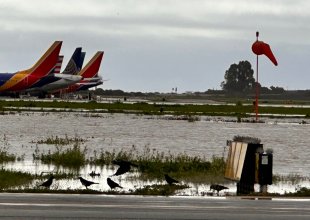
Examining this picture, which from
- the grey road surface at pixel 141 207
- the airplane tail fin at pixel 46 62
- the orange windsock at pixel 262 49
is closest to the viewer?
the grey road surface at pixel 141 207

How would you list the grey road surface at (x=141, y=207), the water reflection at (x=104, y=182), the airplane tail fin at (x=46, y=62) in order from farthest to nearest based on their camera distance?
the airplane tail fin at (x=46, y=62)
the water reflection at (x=104, y=182)
the grey road surface at (x=141, y=207)

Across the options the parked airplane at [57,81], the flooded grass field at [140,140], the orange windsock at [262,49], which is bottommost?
the flooded grass field at [140,140]

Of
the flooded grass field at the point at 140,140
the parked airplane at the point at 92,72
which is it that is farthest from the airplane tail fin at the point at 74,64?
the flooded grass field at the point at 140,140

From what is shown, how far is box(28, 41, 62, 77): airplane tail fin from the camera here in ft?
422

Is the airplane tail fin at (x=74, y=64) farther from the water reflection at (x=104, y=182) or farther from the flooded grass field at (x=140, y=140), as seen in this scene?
the water reflection at (x=104, y=182)

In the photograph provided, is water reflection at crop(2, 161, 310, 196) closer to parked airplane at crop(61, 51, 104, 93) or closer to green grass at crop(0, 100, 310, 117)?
green grass at crop(0, 100, 310, 117)

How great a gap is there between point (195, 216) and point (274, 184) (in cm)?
904

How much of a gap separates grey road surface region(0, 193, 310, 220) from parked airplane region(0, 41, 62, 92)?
108m

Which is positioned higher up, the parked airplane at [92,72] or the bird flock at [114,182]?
the parked airplane at [92,72]

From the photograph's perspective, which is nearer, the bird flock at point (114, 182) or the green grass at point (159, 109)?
the bird flock at point (114, 182)

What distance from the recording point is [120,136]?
157ft

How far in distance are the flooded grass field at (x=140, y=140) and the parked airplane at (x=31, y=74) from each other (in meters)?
58.0

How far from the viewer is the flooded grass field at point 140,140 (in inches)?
1053

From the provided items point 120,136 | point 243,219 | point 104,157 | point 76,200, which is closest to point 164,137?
point 120,136
